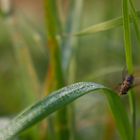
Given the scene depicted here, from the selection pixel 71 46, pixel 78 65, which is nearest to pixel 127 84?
pixel 71 46

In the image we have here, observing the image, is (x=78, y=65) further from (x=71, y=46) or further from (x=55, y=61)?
(x=55, y=61)

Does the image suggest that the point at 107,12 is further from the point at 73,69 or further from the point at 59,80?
the point at 59,80

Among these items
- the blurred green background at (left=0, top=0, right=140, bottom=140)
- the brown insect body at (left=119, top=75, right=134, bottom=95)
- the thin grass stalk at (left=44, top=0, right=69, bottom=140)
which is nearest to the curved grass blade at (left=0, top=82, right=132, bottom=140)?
the brown insect body at (left=119, top=75, right=134, bottom=95)

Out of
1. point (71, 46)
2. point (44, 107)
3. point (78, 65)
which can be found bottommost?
point (78, 65)

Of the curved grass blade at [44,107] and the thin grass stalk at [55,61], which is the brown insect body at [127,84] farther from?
the thin grass stalk at [55,61]

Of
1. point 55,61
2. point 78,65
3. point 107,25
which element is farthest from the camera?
point 78,65

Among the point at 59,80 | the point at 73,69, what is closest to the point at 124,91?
the point at 59,80

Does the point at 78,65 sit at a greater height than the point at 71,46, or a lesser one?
lesser

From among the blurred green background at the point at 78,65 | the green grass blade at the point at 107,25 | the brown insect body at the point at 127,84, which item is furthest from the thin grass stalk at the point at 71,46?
the brown insect body at the point at 127,84
